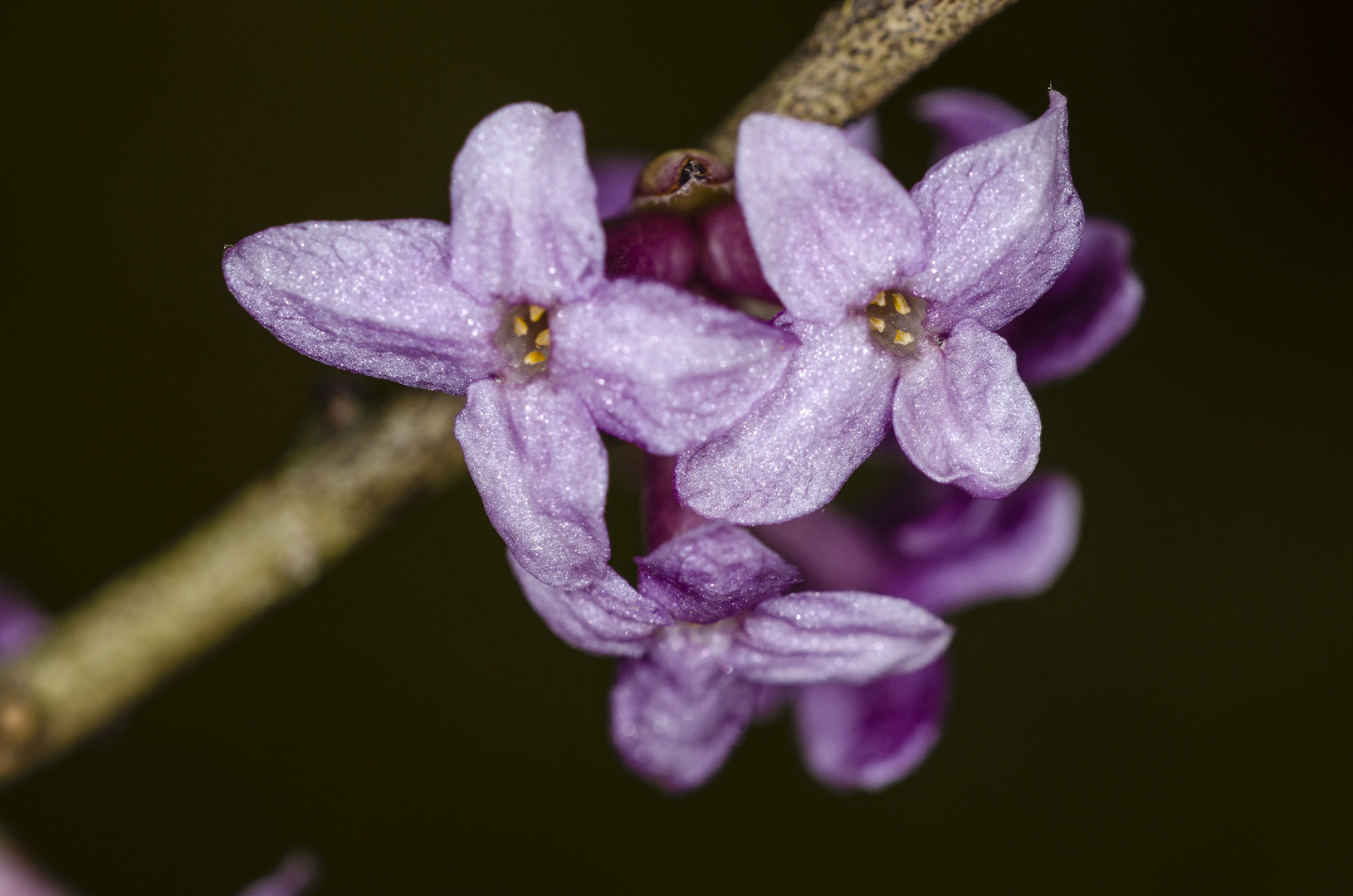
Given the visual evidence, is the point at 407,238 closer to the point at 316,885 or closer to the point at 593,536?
the point at 593,536

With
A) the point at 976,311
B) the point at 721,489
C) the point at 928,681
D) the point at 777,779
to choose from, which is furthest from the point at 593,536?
the point at 777,779

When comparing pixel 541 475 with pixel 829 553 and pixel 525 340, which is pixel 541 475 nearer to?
pixel 525 340

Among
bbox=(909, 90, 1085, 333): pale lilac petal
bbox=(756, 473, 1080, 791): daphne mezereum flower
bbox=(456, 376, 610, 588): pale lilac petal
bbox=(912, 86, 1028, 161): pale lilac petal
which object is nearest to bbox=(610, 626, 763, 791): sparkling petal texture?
bbox=(456, 376, 610, 588): pale lilac petal

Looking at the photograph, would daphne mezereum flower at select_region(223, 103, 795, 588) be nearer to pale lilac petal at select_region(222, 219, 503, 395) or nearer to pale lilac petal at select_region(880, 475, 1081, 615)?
pale lilac petal at select_region(222, 219, 503, 395)

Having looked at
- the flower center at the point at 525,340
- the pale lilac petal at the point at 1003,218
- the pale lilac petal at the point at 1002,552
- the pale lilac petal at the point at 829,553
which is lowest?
the pale lilac petal at the point at 1002,552

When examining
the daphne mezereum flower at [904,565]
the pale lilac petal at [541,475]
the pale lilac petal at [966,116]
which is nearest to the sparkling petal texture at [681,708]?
the pale lilac petal at [541,475]

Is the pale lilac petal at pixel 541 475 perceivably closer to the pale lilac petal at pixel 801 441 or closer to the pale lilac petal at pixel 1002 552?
the pale lilac petal at pixel 801 441
